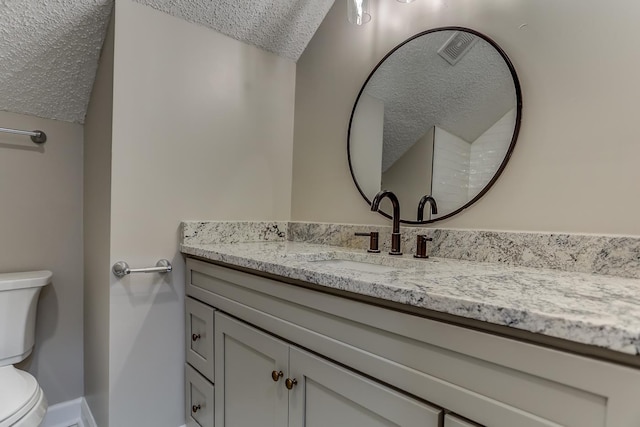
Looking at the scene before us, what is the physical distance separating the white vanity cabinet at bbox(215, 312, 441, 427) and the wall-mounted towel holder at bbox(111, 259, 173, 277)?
1.00 feet

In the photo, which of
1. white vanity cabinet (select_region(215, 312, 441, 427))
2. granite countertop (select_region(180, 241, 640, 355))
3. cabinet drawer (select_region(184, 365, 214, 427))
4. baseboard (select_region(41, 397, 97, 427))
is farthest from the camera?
baseboard (select_region(41, 397, 97, 427))

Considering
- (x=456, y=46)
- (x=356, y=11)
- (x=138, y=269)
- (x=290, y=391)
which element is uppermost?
(x=356, y=11)

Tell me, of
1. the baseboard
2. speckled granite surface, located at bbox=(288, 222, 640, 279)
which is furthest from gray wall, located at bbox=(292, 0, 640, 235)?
the baseboard

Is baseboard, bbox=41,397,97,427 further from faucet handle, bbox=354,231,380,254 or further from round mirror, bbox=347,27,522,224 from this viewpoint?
round mirror, bbox=347,27,522,224

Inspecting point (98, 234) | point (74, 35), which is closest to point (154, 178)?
point (98, 234)

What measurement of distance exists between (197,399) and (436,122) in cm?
142

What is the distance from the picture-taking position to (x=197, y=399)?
4.48ft

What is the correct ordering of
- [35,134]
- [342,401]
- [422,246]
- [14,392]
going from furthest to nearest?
1. [35,134]
2. [422,246]
3. [14,392]
4. [342,401]

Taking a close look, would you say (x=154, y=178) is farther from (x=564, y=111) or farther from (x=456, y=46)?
(x=564, y=111)

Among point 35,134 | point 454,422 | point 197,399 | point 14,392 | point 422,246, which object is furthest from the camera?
point 35,134

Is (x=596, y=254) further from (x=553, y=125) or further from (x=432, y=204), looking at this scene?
(x=432, y=204)

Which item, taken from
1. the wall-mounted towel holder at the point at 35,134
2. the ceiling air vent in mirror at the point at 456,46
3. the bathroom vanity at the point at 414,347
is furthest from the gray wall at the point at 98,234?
the ceiling air vent in mirror at the point at 456,46

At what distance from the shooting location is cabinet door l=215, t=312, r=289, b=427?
95 cm

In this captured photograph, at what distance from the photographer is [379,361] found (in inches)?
27.7
